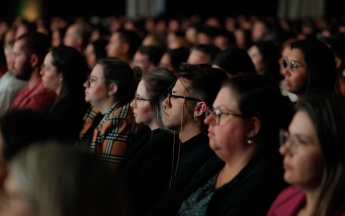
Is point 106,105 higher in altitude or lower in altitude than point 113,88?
lower

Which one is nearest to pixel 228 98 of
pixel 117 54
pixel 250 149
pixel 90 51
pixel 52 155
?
pixel 250 149

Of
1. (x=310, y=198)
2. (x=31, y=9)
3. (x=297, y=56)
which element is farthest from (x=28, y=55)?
(x=31, y=9)

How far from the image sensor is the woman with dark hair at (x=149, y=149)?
249cm

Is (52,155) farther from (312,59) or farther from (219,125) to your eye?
(312,59)

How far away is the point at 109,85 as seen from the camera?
3289 millimetres

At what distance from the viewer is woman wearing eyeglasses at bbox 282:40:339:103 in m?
2.74

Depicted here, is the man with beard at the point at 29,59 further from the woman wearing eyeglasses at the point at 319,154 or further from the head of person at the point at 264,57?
the woman wearing eyeglasses at the point at 319,154

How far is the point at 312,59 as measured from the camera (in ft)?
9.31

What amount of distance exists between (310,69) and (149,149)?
1.22 m

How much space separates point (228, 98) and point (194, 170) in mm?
571

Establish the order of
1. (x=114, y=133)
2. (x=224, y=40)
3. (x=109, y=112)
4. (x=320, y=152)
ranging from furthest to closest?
1. (x=224, y=40)
2. (x=109, y=112)
3. (x=114, y=133)
4. (x=320, y=152)

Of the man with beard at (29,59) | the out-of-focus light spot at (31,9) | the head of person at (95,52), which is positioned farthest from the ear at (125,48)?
the out-of-focus light spot at (31,9)

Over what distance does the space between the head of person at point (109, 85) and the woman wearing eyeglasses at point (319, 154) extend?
2034 millimetres

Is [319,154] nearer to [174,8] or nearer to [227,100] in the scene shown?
[227,100]
